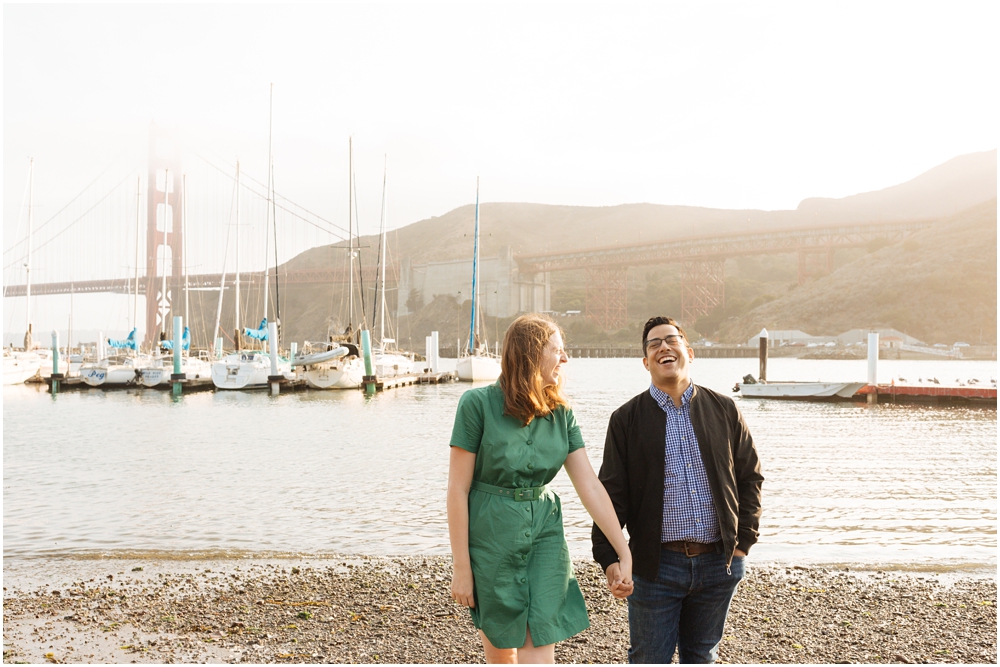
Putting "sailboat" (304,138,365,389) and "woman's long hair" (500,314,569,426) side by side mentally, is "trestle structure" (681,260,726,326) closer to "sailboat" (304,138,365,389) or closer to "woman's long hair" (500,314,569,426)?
"sailboat" (304,138,365,389)

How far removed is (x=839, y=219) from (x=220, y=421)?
160 meters

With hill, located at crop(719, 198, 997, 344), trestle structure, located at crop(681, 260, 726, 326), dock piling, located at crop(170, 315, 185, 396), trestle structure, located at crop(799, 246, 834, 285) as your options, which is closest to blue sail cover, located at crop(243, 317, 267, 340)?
dock piling, located at crop(170, 315, 185, 396)

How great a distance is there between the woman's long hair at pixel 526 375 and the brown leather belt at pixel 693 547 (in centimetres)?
65

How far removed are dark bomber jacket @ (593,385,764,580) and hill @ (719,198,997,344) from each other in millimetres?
Result: 99071

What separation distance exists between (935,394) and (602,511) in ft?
90.7

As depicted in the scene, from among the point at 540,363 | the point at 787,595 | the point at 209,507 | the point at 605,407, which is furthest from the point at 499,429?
the point at 605,407

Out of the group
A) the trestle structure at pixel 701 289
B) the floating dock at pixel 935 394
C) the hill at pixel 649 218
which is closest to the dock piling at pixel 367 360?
the floating dock at pixel 935 394

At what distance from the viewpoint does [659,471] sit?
8.57ft

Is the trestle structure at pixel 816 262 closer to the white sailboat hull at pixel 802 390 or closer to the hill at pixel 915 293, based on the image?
the hill at pixel 915 293

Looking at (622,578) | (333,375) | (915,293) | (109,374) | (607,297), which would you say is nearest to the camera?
(622,578)

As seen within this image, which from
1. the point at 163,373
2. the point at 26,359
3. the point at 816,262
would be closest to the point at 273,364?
the point at 163,373

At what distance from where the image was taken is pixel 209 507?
9.22 m

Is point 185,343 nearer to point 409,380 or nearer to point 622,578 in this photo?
point 409,380

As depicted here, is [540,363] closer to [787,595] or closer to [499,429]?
[499,429]
